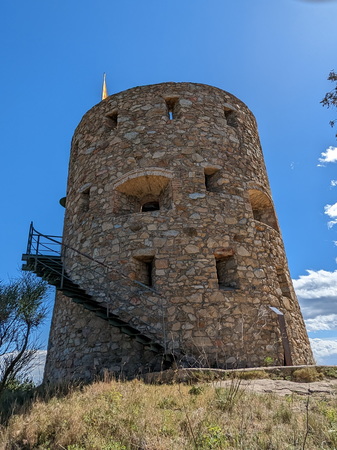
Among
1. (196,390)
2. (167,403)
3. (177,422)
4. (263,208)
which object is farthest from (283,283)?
(177,422)

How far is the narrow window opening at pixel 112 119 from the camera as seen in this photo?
995 cm

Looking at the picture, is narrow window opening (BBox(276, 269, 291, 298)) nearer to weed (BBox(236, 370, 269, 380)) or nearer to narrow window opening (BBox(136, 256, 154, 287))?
narrow window opening (BBox(136, 256, 154, 287))

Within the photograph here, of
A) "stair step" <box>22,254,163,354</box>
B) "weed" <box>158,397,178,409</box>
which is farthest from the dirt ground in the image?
"stair step" <box>22,254,163,354</box>

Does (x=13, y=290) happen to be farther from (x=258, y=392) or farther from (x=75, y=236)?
(x=258, y=392)

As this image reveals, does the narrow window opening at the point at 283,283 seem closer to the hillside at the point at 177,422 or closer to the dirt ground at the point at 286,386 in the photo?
the dirt ground at the point at 286,386

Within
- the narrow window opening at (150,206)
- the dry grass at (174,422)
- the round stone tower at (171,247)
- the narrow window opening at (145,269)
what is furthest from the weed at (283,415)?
the narrow window opening at (150,206)

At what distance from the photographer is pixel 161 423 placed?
3264 mm

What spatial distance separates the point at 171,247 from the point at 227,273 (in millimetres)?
1439

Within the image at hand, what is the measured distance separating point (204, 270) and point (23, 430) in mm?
4581

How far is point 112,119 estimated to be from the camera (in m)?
10.1

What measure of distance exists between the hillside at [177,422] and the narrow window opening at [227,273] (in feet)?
10.6

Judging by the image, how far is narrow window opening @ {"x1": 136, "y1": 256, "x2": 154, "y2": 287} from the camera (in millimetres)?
7645

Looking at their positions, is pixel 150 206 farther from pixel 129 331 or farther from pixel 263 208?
pixel 129 331

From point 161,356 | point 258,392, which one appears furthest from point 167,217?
point 258,392
